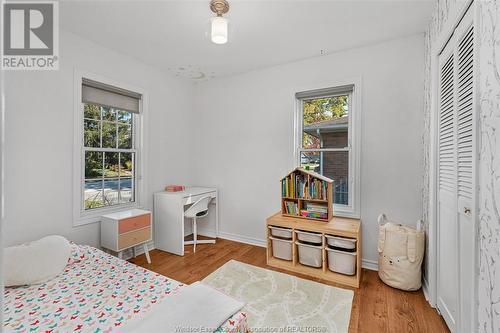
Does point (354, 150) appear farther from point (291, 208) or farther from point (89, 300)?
point (89, 300)

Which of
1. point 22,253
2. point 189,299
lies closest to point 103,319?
point 189,299

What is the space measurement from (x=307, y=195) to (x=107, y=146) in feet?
8.20

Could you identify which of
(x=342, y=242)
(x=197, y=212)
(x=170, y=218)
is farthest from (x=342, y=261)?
(x=170, y=218)

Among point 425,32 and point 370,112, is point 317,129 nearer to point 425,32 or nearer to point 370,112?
point 370,112

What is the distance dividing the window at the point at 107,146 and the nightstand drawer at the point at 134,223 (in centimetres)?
47

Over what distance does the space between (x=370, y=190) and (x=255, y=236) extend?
66.2 inches

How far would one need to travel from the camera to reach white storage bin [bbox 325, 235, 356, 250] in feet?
7.73

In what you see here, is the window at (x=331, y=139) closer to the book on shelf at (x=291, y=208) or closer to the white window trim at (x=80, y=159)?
the book on shelf at (x=291, y=208)

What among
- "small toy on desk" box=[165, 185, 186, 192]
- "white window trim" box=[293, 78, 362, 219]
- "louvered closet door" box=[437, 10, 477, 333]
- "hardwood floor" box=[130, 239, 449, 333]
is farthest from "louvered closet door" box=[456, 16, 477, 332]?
"small toy on desk" box=[165, 185, 186, 192]

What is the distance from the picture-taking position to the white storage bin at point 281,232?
2702mm

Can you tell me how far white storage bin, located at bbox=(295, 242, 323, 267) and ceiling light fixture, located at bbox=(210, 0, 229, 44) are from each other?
2213 millimetres

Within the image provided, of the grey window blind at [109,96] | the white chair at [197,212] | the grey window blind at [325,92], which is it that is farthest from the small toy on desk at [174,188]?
the grey window blind at [325,92]

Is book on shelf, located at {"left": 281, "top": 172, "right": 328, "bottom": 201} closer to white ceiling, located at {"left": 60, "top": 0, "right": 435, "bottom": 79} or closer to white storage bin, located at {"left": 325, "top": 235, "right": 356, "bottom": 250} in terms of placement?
white storage bin, located at {"left": 325, "top": 235, "right": 356, "bottom": 250}

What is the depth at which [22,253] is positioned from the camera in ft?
5.74
